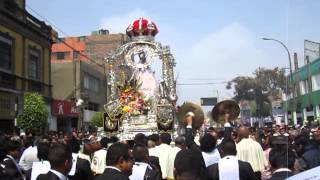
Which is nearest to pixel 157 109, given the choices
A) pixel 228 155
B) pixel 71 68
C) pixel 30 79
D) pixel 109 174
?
pixel 30 79

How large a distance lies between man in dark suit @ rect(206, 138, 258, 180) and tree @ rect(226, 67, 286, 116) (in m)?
46.9

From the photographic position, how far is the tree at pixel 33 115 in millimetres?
25519

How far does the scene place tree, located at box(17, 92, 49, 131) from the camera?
25519mm

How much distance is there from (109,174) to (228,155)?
2118mm

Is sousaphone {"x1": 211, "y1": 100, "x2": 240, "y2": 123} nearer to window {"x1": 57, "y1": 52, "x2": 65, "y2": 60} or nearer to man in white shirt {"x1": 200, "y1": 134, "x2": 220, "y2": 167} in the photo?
man in white shirt {"x1": 200, "y1": 134, "x2": 220, "y2": 167}

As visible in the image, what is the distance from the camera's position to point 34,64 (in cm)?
3378

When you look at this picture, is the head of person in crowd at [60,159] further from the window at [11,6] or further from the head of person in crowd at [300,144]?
the window at [11,6]

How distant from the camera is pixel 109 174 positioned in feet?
15.3

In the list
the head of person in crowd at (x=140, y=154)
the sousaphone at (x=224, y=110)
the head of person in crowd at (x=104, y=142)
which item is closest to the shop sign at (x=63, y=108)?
the sousaphone at (x=224, y=110)

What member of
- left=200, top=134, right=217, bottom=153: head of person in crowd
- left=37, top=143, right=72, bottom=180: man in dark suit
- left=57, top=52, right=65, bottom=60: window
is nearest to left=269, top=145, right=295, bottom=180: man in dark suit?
left=200, top=134, right=217, bottom=153: head of person in crowd

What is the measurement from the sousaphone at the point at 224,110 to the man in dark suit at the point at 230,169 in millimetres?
5852

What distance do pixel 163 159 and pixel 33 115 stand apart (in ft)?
58.9

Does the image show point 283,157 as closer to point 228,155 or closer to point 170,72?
point 228,155

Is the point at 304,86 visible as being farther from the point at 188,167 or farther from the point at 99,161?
the point at 188,167
